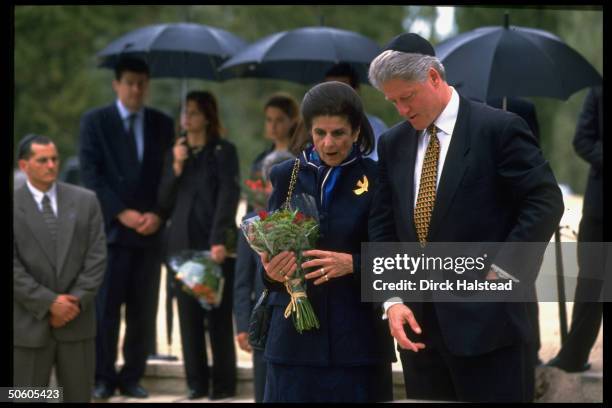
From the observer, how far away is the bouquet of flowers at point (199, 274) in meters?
8.05

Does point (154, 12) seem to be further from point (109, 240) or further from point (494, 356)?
point (494, 356)

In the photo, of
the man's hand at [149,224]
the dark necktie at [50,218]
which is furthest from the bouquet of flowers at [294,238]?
the man's hand at [149,224]

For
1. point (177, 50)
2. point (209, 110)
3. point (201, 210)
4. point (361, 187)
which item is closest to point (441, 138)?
point (361, 187)

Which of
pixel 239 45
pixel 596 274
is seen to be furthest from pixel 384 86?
pixel 239 45

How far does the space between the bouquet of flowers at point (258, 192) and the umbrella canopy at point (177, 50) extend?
2308 mm

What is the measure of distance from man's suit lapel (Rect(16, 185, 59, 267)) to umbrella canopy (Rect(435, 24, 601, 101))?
2618mm

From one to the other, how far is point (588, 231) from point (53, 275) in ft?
10.8

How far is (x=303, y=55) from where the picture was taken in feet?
28.4

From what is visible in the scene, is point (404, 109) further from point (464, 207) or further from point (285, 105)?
point (285, 105)

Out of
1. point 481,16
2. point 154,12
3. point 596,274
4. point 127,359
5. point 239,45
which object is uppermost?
point 154,12
